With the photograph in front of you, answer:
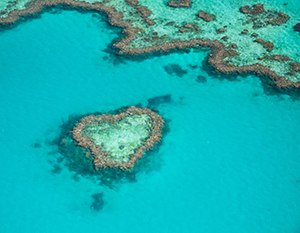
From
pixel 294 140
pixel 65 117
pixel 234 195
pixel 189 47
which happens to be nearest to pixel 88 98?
pixel 65 117

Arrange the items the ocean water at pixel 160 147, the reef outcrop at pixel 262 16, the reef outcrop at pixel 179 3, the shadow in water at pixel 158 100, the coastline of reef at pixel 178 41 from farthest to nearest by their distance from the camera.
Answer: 1. the reef outcrop at pixel 179 3
2. the reef outcrop at pixel 262 16
3. the coastline of reef at pixel 178 41
4. the shadow in water at pixel 158 100
5. the ocean water at pixel 160 147

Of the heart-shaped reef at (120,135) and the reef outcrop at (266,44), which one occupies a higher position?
the reef outcrop at (266,44)

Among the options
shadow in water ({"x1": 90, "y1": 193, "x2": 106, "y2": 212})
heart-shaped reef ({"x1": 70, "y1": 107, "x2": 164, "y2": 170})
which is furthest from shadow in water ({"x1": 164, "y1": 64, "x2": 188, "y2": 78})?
shadow in water ({"x1": 90, "y1": 193, "x2": 106, "y2": 212})

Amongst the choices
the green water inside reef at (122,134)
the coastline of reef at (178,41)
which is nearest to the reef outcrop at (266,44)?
the coastline of reef at (178,41)

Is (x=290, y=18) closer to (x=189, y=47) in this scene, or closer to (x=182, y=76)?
(x=189, y=47)

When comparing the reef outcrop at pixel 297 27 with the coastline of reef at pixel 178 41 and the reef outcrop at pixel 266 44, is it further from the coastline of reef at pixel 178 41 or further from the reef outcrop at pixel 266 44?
the reef outcrop at pixel 266 44

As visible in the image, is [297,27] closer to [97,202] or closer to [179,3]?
[179,3]
